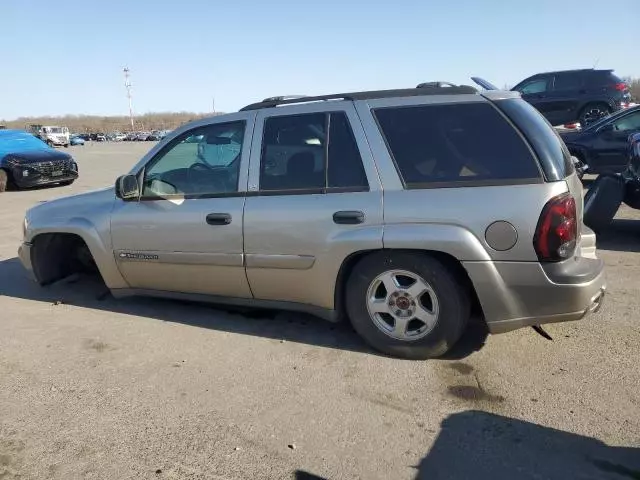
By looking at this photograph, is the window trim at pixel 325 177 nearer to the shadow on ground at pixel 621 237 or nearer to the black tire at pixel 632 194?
the shadow on ground at pixel 621 237

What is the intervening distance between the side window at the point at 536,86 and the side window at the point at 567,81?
285 mm

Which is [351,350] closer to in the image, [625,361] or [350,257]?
[350,257]

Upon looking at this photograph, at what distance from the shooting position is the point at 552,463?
2514mm

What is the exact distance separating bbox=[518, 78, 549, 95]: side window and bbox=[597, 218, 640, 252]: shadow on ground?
9.47m

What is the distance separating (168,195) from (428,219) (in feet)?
6.96

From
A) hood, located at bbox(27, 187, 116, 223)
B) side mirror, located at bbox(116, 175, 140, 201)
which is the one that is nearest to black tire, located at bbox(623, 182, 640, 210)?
side mirror, located at bbox(116, 175, 140, 201)

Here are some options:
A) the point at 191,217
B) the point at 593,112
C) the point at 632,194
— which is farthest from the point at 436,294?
the point at 593,112

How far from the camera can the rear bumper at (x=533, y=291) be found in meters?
3.22

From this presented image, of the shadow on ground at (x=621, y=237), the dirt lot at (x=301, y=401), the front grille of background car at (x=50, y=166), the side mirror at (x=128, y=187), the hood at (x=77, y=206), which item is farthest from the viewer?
the front grille of background car at (x=50, y=166)

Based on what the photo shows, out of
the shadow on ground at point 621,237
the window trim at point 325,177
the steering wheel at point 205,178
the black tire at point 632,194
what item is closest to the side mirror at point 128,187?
the steering wheel at point 205,178

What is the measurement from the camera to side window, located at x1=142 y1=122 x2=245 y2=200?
4047mm

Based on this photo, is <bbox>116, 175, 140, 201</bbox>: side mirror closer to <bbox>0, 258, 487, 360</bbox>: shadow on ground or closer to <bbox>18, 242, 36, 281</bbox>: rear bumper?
<bbox>0, 258, 487, 360</bbox>: shadow on ground

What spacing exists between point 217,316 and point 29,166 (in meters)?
12.3

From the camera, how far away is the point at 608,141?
9.80m
